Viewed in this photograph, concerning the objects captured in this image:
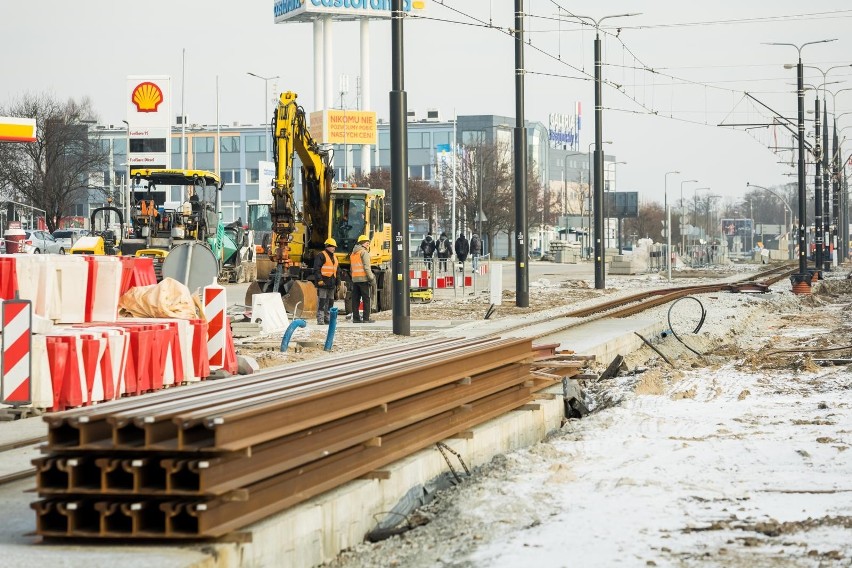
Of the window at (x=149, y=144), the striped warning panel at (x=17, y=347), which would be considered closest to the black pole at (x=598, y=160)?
the window at (x=149, y=144)

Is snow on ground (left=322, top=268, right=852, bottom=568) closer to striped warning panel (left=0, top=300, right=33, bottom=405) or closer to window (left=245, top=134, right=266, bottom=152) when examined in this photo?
striped warning panel (left=0, top=300, right=33, bottom=405)

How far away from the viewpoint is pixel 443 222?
4090 inches

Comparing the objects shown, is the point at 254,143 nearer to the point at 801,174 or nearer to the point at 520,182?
the point at 801,174

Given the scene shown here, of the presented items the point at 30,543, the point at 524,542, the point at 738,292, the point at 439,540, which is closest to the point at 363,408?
the point at 439,540

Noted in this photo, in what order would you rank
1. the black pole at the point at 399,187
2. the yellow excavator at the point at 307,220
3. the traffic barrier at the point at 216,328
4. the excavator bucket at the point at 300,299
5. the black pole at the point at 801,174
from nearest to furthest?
the traffic barrier at the point at 216,328 < the black pole at the point at 399,187 < the yellow excavator at the point at 307,220 < the excavator bucket at the point at 300,299 < the black pole at the point at 801,174

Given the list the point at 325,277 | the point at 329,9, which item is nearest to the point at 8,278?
the point at 325,277

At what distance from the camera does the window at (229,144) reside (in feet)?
416

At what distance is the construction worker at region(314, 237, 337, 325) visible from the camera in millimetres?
26984

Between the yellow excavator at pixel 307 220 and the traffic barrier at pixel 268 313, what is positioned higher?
the yellow excavator at pixel 307 220

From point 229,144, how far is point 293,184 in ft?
317

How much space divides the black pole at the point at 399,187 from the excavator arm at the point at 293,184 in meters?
5.71

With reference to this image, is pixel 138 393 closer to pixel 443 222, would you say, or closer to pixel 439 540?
pixel 439 540

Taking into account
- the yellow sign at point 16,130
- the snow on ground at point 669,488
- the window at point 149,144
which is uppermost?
the window at point 149,144

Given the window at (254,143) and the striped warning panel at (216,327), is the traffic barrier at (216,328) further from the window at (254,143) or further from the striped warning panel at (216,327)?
the window at (254,143)
